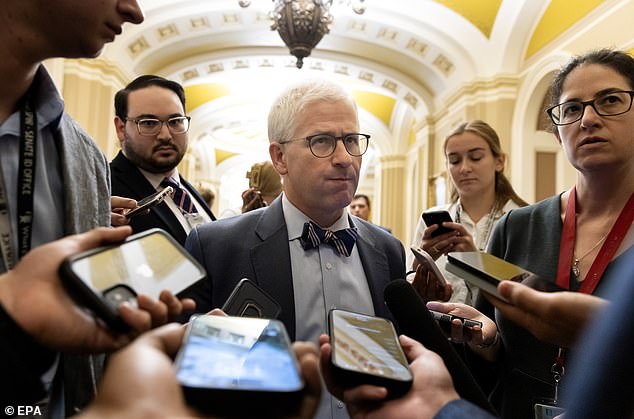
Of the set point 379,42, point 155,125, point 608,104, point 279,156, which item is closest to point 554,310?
point 608,104

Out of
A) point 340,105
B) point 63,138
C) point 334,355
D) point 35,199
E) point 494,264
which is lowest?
point 334,355

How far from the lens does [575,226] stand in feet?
6.07

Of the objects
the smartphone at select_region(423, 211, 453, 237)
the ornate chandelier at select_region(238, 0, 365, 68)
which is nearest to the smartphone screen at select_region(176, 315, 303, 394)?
the smartphone at select_region(423, 211, 453, 237)

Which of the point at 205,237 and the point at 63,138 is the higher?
the point at 63,138

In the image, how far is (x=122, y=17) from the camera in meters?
1.34

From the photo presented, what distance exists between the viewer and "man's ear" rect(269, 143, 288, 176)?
6.95 ft

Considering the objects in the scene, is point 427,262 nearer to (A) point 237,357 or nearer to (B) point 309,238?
(B) point 309,238

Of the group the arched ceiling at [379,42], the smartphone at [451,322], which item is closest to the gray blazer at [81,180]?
the smartphone at [451,322]

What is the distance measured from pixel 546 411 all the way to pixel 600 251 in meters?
0.50

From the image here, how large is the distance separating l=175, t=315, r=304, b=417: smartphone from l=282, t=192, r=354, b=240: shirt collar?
1.07 meters

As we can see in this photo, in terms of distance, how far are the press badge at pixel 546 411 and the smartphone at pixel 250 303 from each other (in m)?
0.83

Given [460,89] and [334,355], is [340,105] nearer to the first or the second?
[334,355]

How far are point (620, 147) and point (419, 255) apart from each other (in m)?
0.73

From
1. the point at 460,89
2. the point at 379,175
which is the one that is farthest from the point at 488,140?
the point at 379,175
